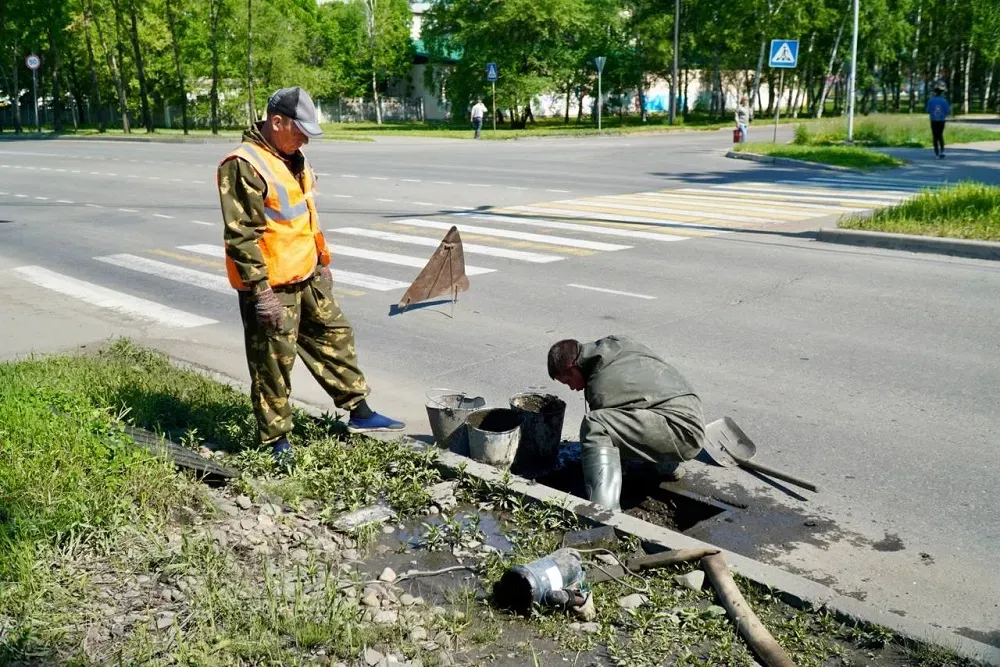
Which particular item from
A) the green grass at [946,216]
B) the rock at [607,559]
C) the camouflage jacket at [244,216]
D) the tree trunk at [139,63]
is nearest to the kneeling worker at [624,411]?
the rock at [607,559]

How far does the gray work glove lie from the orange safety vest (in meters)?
0.08

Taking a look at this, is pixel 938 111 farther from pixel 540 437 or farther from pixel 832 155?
pixel 540 437

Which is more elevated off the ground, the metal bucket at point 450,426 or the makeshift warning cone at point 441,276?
the makeshift warning cone at point 441,276

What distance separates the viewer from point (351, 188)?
19984 mm

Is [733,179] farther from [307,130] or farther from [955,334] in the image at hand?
[307,130]

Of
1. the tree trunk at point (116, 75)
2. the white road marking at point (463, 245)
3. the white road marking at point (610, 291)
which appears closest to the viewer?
the white road marking at point (610, 291)

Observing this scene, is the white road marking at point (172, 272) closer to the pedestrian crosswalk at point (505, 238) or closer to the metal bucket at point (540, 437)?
the pedestrian crosswalk at point (505, 238)

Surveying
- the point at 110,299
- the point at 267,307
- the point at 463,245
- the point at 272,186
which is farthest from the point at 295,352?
the point at 463,245

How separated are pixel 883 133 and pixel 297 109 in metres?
31.5

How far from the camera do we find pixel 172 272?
1125 cm

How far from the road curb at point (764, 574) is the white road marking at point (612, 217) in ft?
30.7

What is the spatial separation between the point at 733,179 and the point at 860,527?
56.8 ft

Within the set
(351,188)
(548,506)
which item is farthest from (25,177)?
(548,506)

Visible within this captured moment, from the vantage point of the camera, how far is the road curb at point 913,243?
1132 centimetres
